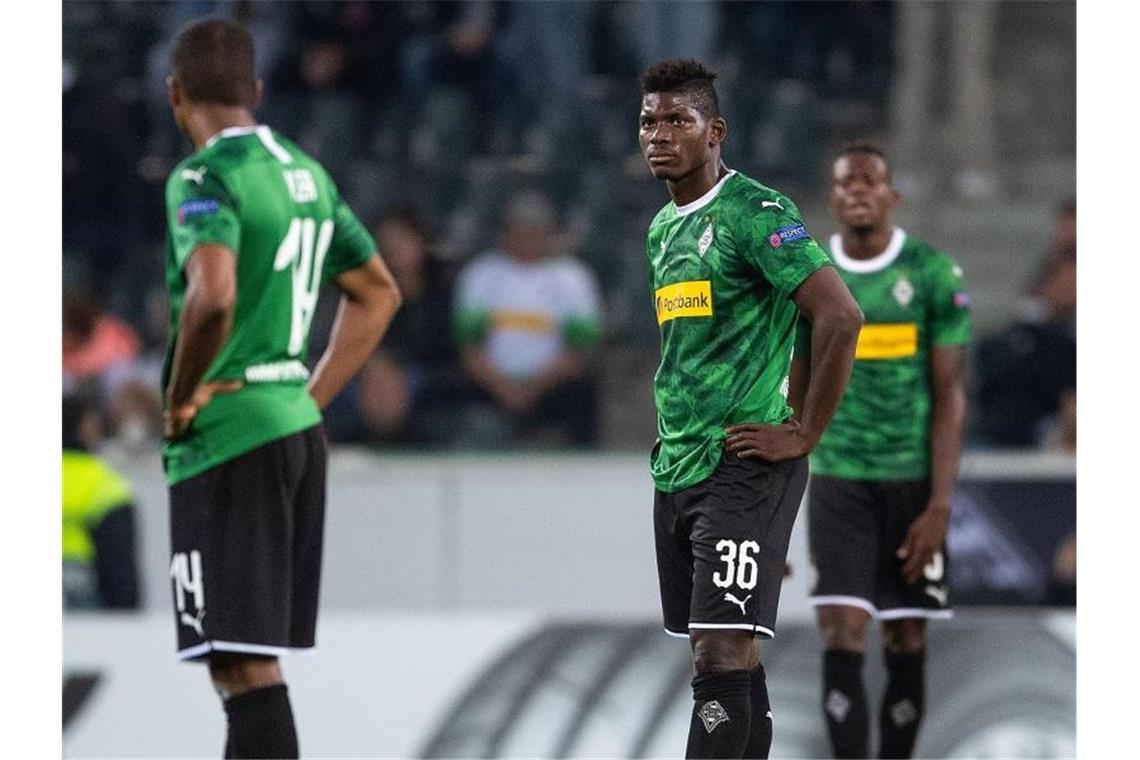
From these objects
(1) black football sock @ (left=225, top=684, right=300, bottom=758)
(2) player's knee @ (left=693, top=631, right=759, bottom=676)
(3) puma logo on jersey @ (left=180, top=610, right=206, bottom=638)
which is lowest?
(1) black football sock @ (left=225, top=684, right=300, bottom=758)

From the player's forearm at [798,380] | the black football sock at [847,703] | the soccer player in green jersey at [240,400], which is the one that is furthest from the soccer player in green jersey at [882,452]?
the soccer player in green jersey at [240,400]

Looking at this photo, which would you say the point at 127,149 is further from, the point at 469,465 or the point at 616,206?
the point at 469,465

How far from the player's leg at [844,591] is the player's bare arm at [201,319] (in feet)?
8.45

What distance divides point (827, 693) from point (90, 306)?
246 inches

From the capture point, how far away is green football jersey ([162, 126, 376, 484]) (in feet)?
17.9

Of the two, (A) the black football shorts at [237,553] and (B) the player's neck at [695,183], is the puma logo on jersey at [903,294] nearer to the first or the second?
(B) the player's neck at [695,183]

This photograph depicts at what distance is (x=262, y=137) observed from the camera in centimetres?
565

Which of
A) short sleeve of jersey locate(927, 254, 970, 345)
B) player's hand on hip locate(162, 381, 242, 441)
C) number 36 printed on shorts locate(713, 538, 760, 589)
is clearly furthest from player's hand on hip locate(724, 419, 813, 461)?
short sleeve of jersey locate(927, 254, 970, 345)

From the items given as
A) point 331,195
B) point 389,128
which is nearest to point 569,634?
point 331,195

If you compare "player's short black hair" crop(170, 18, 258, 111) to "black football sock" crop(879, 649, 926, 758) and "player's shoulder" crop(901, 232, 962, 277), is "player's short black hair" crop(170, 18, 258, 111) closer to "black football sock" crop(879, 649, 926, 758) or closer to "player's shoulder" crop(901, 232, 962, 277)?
"player's shoulder" crop(901, 232, 962, 277)

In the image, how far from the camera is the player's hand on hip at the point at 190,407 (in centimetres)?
547

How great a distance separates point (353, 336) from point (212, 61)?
3.18ft

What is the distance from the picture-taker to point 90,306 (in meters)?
11.8

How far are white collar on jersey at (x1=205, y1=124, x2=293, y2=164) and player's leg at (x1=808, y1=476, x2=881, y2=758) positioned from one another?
2.49 meters
